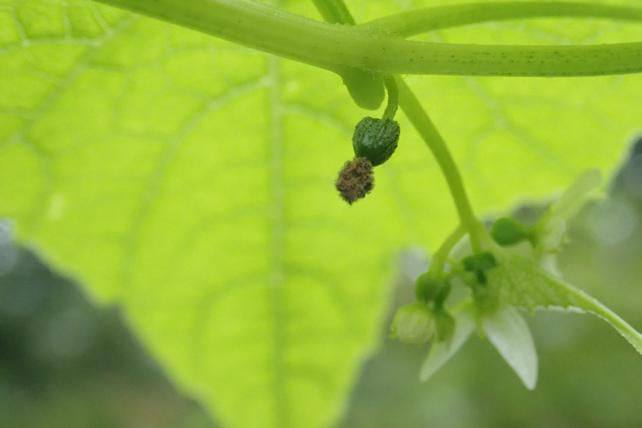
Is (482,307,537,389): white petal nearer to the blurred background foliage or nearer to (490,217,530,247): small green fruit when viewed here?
(490,217,530,247): small green fruit

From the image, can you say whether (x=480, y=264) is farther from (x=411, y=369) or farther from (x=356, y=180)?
(x=411, y=369)

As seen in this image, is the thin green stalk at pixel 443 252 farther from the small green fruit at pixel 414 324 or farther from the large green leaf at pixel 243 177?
the large green leaf at pixel 243 177

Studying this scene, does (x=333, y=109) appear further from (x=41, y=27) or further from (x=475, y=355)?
(x=475, y=355)

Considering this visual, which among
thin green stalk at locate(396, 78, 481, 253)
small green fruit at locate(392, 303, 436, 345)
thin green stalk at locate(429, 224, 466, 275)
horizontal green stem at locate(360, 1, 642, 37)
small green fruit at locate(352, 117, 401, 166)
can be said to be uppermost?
horizontal green stem at locate(360, 1, 642, 37)

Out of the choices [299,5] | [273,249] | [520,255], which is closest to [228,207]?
[273,249]

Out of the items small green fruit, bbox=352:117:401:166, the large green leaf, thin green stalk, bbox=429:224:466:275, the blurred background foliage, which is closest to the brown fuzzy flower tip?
small green fruit, bbox=352:117:401:166

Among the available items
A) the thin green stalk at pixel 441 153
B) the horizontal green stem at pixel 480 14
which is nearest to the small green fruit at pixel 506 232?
the thin green stalk at pixel 441 153
